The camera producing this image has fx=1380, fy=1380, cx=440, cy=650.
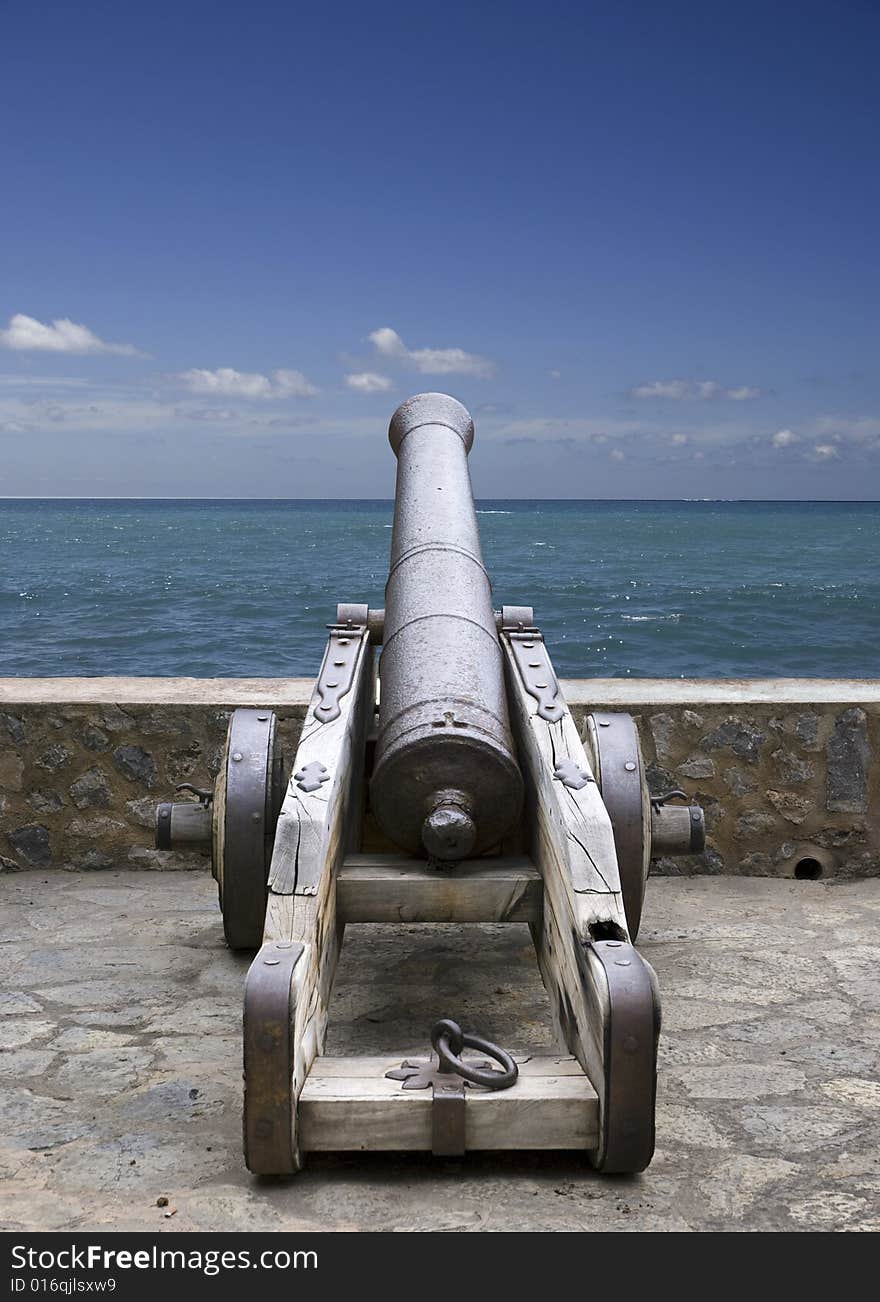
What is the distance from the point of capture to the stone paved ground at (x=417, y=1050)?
2381 millimetres

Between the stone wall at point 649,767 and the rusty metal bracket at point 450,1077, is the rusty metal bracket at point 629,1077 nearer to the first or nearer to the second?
the rusty metal bracket at point 450,1077

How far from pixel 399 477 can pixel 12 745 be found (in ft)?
5.44

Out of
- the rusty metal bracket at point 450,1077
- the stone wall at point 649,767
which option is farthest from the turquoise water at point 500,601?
the rusty metal bracket at point 450,1077

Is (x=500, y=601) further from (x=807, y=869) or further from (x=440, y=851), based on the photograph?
(x=440, y=851)

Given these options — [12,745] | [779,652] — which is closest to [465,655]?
[12,745]

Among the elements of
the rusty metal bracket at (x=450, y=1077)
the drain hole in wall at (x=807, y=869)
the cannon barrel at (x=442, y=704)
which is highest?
the cannon barrel at (x=442, y=704)

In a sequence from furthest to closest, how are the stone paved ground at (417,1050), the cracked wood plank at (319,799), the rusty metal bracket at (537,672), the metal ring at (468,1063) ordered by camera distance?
the rusty metal bracket at (537,672) < the cracked wood plank at (319,799) < the metal ring at (468,1063) < the stone paved ground at (417,1050)

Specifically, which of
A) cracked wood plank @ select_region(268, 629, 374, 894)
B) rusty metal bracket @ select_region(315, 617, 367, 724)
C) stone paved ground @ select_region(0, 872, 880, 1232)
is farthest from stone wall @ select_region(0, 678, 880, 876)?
cracked wood plank @ select_region(268, 629, 374, 894)

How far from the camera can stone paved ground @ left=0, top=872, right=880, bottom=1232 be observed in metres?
2.38

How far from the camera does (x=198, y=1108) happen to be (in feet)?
9.23

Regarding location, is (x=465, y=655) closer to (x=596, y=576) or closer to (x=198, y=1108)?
(x=198, y=1108)

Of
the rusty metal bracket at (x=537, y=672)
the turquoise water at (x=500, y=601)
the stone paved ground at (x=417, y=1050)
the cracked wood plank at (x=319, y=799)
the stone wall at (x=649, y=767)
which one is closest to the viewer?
the stone paved ground at (x=417, y=1050)

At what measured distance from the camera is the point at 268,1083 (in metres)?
2.44

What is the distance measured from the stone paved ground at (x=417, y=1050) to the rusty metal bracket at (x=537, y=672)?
75cm
